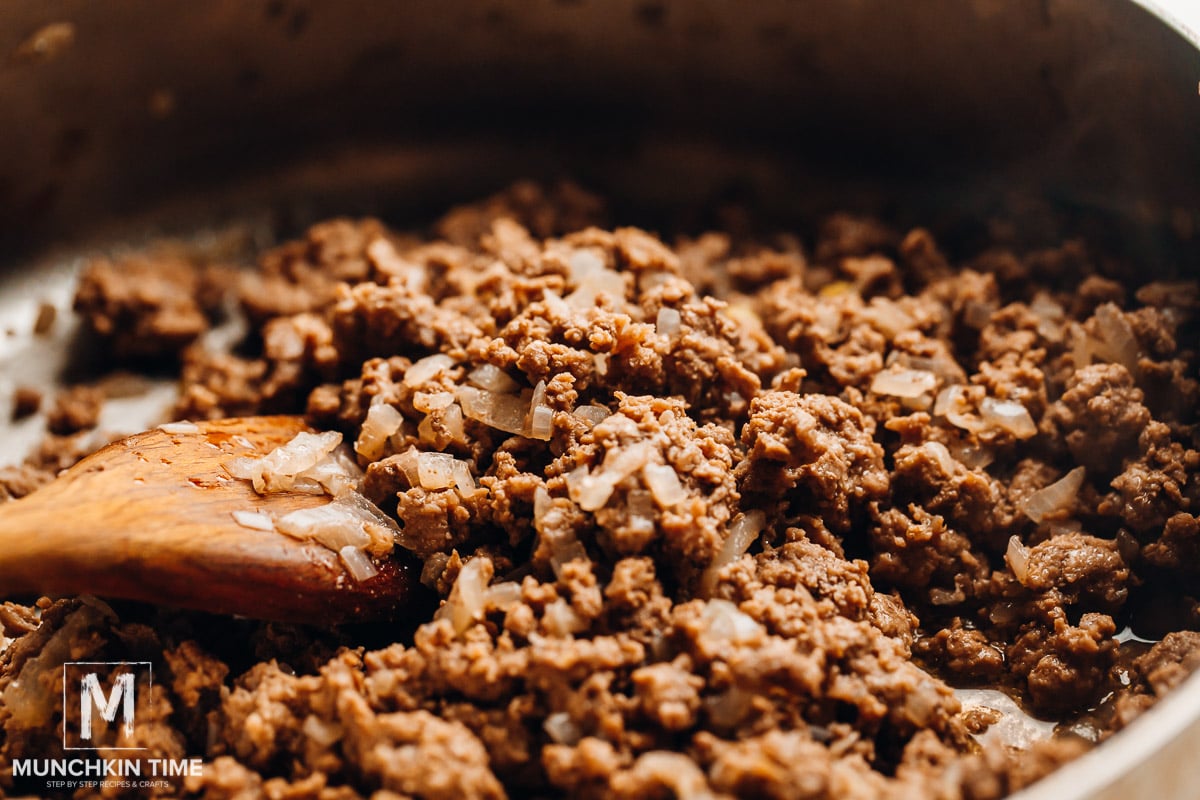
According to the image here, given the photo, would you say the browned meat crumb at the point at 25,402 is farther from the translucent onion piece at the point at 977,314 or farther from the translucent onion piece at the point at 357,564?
the translucent onion piece at the point at 977,314

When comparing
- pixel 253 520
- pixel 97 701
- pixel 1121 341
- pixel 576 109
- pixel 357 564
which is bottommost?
pixel 97 701

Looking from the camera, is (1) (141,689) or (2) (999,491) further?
(2) (999,491)

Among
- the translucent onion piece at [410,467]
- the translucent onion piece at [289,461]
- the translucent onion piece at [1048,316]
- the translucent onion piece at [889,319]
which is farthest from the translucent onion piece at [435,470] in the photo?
the translucent onion piece at [1048,316]

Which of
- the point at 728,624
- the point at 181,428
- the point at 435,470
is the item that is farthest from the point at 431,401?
the point at 728,624

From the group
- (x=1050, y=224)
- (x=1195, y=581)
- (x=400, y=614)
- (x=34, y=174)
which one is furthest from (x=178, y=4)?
(x=1195, y=581)

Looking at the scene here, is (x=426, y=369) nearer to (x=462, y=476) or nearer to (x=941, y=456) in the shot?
(x=462, y=476)

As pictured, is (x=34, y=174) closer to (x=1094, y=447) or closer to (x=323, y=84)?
(x=323, y=84)

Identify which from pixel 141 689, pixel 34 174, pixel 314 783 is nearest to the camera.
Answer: pixel 314 783

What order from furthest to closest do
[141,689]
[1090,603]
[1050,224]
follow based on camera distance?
1. [1050,224]
2. [1090,603]
3. [141,689]
